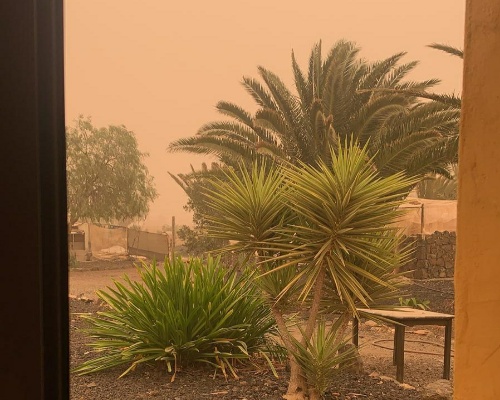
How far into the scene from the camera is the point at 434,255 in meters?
6.80

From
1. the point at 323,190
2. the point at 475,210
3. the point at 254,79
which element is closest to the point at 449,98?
the point at 254,79

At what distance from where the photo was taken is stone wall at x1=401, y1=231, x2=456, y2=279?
673 centimetres

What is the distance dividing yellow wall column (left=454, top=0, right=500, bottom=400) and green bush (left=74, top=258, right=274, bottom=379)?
7.39ft

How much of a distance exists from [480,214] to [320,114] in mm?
3866

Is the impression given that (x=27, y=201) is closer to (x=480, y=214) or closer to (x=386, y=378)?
(x=480, y=214)

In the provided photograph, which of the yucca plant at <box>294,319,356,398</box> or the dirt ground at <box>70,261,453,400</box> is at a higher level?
the yucca plant at <box>294,319,356,398</box>

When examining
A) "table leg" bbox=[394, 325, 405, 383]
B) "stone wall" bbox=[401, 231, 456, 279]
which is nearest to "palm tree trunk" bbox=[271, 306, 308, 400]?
"table leg" bbox=[394, 325, 405, 383]

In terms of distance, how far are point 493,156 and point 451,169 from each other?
4544 mm

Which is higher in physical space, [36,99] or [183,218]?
[36,99]

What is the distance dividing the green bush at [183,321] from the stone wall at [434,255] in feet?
13.8

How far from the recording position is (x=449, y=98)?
12.6 ft

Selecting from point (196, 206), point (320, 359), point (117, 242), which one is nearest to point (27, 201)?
point (320, 359)

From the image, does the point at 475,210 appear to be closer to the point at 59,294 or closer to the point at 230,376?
the point at 59,294

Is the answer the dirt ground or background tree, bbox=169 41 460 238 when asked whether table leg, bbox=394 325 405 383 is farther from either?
background tree, bbox=169 41 460 238
